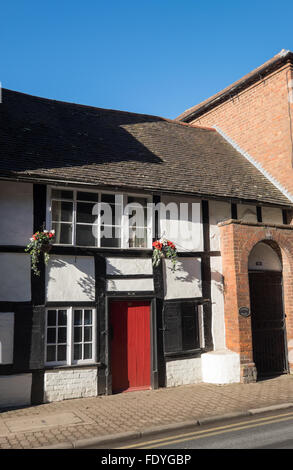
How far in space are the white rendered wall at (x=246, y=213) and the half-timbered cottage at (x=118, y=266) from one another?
32 millimetres

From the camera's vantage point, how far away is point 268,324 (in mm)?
11695

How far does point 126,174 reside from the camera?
1079cm

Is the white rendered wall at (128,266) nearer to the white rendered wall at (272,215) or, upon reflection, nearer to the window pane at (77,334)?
the window pane at (77,334)

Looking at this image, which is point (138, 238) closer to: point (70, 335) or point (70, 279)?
point (70, 279)

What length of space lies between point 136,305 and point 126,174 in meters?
3.58

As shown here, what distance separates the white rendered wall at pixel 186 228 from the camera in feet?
35.4

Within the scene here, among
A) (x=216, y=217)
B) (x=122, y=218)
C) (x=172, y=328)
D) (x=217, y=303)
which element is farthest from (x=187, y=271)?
(x=122, y=218)

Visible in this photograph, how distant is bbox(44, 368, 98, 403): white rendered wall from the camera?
346 inches

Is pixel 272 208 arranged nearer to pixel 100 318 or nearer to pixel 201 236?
pixel 201 236

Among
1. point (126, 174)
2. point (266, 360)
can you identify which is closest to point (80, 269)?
point (126, 174)

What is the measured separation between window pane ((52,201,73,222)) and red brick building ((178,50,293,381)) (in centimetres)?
443

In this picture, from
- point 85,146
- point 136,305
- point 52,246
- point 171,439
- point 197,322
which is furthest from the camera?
point 85,146

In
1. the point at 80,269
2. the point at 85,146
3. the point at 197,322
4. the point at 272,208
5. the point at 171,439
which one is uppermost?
the point at 85,146

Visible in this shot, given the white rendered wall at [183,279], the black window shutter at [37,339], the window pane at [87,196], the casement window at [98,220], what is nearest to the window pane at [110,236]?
the casement window at [98,220]
